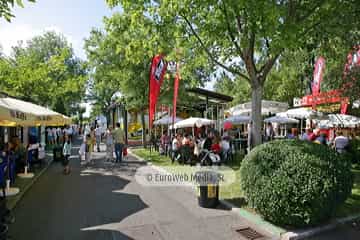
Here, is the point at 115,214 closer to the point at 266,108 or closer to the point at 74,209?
the point at 74,209

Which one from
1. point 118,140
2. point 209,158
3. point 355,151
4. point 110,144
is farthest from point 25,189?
point 355,151

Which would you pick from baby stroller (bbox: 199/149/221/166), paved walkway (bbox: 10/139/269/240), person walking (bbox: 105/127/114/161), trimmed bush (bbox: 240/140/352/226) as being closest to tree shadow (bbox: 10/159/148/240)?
paved walkway (bbox: 10/139/269/240)

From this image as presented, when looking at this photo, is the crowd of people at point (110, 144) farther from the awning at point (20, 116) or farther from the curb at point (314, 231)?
the curb at point (314, 231)

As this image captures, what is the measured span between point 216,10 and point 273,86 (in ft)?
77.3

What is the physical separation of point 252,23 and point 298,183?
180 inches

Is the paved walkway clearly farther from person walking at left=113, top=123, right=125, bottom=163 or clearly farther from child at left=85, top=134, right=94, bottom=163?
person walking at left=113, top=123, right=125, bottom=163

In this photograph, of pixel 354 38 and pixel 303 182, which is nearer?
pixel 303 182

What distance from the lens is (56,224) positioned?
16.4ft

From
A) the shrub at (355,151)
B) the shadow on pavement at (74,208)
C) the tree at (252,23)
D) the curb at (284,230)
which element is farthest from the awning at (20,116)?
the shrub at (355,151)

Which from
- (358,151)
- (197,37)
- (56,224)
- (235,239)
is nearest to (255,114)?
(197,37)

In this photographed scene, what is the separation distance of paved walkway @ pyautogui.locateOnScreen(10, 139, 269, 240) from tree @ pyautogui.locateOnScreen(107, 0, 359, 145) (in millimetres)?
3677

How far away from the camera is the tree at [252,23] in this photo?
21.7 feet

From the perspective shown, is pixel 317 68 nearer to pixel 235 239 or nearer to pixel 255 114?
pixel 255 114

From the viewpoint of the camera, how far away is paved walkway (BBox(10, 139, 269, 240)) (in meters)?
4.62
